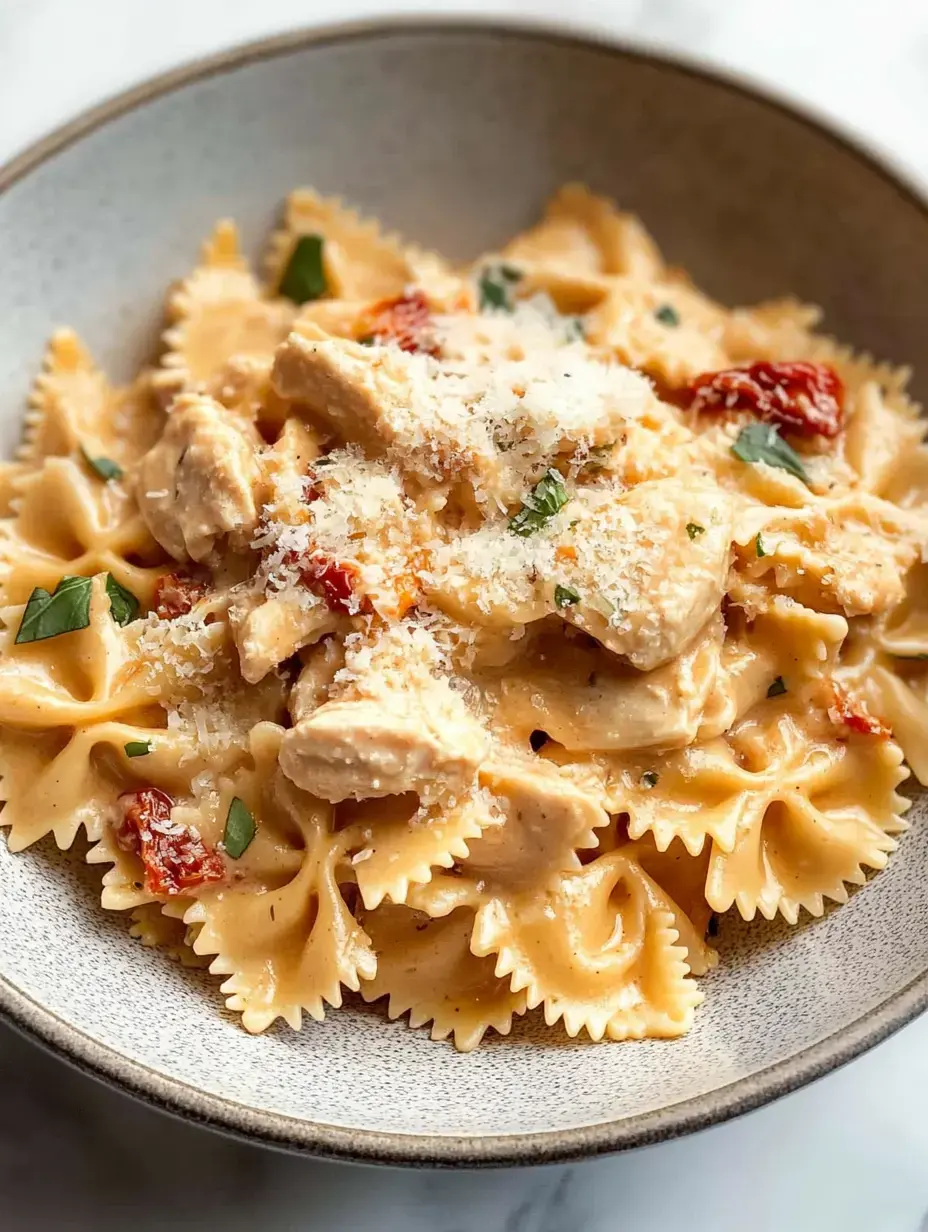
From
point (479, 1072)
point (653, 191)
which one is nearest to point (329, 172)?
point (653, 191)

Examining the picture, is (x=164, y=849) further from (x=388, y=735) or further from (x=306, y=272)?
(x=306, y=272)

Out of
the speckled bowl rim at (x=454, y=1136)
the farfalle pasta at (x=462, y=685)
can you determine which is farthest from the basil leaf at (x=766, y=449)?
the speckled bowl rim at (x=454, y=1136)

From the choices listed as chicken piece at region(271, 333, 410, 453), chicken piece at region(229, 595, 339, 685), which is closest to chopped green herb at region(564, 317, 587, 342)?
chicken piece at region(271, 333, 410, 453)

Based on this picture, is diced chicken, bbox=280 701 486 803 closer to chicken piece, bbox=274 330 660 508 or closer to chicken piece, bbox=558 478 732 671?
chicken piece, bbox=558 478 732 671

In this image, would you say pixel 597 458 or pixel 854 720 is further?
pixel 854 720

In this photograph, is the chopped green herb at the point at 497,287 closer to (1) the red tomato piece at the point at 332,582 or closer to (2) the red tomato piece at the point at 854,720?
(1) the red tomato piece at the point at 332,582

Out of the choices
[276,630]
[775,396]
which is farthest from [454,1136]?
[775,396]
